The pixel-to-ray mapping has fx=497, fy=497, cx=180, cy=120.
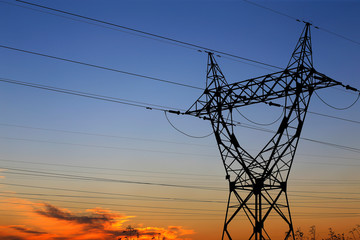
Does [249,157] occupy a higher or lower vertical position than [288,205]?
higher

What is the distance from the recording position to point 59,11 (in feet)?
89.1

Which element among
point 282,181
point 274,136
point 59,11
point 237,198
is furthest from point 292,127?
point 59,11

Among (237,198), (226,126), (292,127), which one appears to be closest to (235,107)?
(226,126)

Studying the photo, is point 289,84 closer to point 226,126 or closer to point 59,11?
point 226,126

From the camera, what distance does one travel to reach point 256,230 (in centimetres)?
3316

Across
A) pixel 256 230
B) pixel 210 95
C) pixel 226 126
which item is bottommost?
pixel 256 230

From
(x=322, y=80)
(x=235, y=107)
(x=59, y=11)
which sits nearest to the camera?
(x=59, y=11)

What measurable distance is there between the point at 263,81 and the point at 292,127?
152 inches

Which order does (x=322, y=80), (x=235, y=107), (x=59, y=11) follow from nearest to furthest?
(x=59, y=11) < (x=322, y=80) < (x=235, y=107)

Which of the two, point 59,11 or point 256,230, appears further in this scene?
point 256,230

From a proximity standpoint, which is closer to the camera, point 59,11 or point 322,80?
point 59,11

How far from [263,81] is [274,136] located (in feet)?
12.3

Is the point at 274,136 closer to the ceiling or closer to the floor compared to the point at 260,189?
closer to the ceiling

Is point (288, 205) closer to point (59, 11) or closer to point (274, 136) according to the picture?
point (274, 136)
